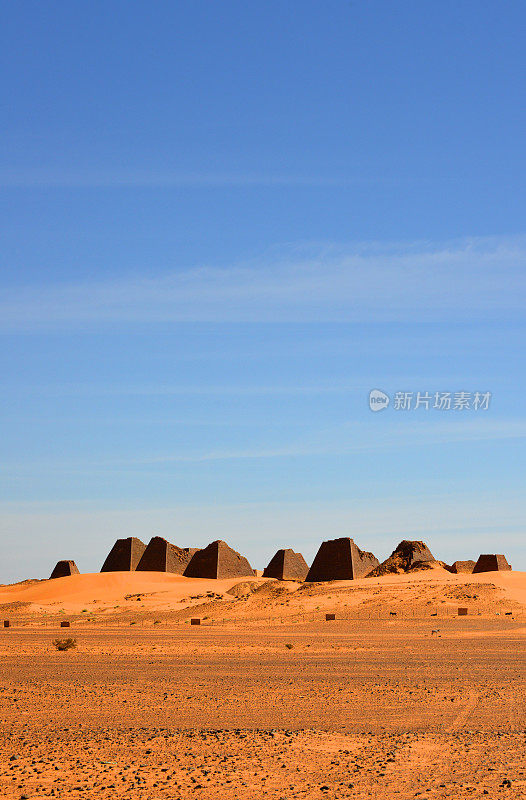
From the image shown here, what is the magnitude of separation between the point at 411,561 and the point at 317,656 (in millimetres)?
32029

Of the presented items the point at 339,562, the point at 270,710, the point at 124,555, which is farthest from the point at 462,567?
the point at 270,710

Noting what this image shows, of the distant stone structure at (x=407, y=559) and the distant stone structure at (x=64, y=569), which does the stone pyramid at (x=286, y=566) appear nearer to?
the distant stone structure at (x=407, y=559)

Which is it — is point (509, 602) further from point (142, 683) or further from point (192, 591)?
point (142, 683)

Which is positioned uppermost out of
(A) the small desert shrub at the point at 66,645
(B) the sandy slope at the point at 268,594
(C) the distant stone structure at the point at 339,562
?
(C) the distant stone structure at the point at 339,562

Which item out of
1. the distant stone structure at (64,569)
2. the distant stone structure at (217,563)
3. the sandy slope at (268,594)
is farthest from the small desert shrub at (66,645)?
the distant stone structure at (64,569)

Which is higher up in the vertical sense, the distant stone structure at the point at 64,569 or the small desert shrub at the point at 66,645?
the distant stone structure at the point at 64,569

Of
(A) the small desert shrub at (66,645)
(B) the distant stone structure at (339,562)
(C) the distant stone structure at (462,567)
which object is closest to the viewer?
(A) the small desert shrub at (66,645)

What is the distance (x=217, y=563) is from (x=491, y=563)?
58.7 ft

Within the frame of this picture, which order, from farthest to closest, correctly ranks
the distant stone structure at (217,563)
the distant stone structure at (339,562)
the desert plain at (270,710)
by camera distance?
the distant stone structure at (217,563)
the distant stone structure at (339,562)
the desert plain at (270,710)

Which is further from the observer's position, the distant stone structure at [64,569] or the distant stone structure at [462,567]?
the distant stone structure at [64,569]

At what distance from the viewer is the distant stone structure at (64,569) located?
70.5m

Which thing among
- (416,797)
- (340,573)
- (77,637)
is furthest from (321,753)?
(340,573)

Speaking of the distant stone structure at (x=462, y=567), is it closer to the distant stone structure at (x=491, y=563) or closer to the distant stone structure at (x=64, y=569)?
the distant stone structure at (x=491, y=563)

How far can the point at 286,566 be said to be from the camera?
62.5m
